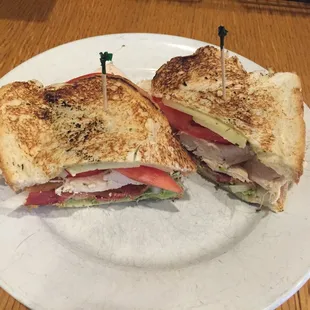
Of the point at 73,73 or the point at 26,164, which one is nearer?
the point at 26,164

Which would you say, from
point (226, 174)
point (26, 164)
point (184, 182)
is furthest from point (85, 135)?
point (226, 174)

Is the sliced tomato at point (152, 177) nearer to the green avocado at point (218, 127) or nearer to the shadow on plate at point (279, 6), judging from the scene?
the green avocado at point (218, 127)

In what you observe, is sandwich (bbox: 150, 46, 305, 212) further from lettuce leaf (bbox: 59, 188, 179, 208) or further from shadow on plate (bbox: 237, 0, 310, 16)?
shadow on plate (bbox: 237, 0, 310, 16)

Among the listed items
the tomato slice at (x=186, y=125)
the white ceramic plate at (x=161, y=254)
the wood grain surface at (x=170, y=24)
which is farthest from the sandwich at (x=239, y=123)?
the wood grain surface at (x=170, y=24)

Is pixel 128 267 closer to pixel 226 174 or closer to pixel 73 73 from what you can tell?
pixel 226 174

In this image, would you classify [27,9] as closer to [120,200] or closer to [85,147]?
[85,147]
